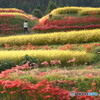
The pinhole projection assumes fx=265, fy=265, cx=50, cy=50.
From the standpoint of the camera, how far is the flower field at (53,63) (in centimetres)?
862

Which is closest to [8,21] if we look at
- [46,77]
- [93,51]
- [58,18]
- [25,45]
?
[58,18]

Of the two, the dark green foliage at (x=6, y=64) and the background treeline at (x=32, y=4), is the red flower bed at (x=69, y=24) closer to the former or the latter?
the dark green foliage at (x=6, y=64)

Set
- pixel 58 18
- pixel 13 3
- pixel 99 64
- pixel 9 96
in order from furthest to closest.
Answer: pixel 13 3, pixel 58 18, pixel 99 64, pixel 9 96

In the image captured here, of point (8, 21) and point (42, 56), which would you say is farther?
point (8, 21)

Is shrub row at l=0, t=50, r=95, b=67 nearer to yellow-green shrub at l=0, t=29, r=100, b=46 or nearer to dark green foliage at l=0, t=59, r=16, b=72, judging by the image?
dark green foliage at l=0, t=59, r=16, b=72

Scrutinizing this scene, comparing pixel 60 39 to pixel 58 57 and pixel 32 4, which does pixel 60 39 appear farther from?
pixel 32 4

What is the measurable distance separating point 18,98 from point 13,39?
42.8 feet

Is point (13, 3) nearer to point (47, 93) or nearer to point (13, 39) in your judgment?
point (13, 39)

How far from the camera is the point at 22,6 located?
243ft

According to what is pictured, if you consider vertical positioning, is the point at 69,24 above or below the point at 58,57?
above

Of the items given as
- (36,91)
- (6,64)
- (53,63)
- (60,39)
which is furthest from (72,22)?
(36,91)

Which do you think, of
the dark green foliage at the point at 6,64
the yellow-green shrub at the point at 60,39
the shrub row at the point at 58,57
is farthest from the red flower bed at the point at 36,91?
the yellow-green shrub at the point at 60,39

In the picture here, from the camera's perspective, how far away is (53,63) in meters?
12.4

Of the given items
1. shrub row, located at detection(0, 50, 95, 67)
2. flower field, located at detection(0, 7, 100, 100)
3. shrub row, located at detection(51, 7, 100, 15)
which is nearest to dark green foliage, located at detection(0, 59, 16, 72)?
flower field, located at detection(0, 7, 100, 100)
